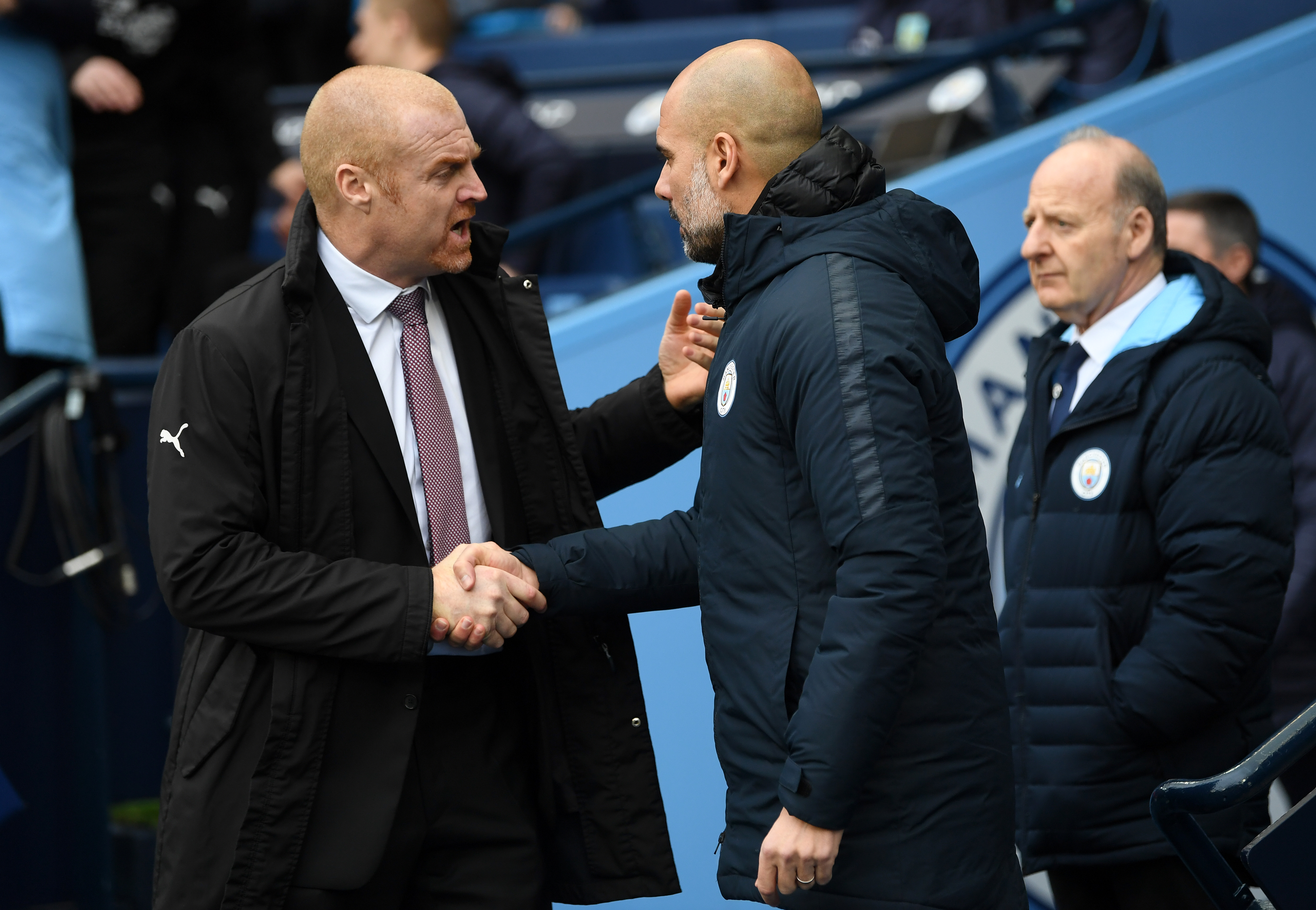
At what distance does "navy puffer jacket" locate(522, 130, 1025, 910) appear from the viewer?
2105mm

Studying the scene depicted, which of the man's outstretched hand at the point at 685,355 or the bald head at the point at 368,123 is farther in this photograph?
the man's outstretched hand at the point at 685,355

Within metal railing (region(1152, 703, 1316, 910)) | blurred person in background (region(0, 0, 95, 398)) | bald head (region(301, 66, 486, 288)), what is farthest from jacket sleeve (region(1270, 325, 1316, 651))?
blurred person in background (region(0, 0, 95, 398))

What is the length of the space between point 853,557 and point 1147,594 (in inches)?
46.3

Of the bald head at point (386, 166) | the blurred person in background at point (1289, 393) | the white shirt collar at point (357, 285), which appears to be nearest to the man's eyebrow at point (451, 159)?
the bald head at point (386, 166)

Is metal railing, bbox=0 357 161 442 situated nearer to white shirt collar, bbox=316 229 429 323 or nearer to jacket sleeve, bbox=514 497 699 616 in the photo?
white shirt collar, bbox=316 229 429 323

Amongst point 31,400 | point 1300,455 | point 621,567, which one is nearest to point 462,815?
point 621,567

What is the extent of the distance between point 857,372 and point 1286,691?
262cm

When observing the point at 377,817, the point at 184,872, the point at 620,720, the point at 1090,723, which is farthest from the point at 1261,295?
the point at 184,872

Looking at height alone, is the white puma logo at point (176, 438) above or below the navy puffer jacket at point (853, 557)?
above

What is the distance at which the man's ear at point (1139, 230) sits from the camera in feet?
10.8

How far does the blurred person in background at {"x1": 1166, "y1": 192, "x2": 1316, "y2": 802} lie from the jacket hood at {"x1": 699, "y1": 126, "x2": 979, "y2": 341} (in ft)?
5.89

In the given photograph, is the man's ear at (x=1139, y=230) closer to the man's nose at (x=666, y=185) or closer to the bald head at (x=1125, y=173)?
the bald head at (x=1125, y=173)

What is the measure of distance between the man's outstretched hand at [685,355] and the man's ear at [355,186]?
2.24 feet

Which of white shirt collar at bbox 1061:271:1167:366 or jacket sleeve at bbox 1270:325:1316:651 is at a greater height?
white shirt collar at bbox 1061:271:1167:366
